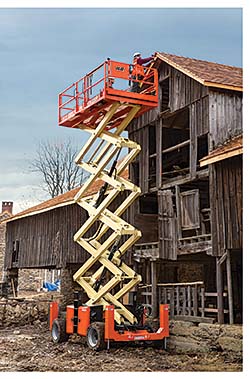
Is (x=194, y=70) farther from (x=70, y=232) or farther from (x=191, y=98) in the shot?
(x=70, y=232)

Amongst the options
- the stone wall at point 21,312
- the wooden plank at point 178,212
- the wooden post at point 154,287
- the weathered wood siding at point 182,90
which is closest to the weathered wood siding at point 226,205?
the wooden plank at point 178,212

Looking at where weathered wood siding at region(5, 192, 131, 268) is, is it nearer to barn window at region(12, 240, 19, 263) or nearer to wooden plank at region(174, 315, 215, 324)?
barn window at region(12, 240, 19, 263)

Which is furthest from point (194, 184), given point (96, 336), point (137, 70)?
point (96, 336)

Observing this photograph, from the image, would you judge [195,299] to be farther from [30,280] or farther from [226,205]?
[30,280]

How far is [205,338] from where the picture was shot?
1609 cm

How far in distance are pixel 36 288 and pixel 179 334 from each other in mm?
30385

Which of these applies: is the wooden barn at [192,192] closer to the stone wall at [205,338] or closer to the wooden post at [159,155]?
the wooden post at [159,155]

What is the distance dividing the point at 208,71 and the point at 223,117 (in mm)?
2253

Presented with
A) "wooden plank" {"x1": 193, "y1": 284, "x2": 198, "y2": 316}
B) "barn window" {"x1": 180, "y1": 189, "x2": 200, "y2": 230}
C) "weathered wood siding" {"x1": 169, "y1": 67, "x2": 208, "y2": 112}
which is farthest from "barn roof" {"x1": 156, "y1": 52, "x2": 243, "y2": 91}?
"wooden plank" {"x1": 193, "y1": 284, "x2": 198, "y2": 316}

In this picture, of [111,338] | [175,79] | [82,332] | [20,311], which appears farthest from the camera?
[20,311]

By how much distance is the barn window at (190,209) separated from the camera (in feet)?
57.3

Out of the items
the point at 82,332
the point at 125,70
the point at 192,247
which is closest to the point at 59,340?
the point at 82,332

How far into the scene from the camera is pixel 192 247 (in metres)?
17.2

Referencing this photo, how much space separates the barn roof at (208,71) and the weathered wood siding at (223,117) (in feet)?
1.46
